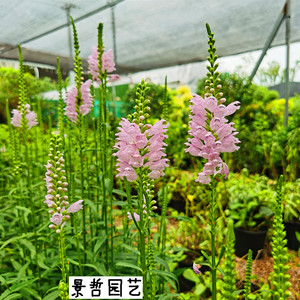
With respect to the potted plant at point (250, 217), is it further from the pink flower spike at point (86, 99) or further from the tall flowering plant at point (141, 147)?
the tall flowering plant at point (141, 147)

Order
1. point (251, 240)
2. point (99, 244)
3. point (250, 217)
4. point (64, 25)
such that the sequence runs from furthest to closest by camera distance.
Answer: point (64, 25) < point (250, 217) < point (251, 240) < point (99, 244)

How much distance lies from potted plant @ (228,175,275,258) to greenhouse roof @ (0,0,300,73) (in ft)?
9.96

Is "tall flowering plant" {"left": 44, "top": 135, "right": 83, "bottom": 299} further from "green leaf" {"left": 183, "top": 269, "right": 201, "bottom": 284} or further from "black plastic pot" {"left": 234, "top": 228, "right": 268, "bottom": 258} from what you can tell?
"black plastic pot" {"left": 234, "top": 228, "right": 268, "bottom": 258}

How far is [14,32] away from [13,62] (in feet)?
4.55

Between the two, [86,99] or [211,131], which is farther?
[86,99]

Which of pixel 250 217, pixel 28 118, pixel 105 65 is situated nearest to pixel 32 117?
pixel 28 118

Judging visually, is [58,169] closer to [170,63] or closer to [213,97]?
[213,97]

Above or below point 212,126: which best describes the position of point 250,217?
below

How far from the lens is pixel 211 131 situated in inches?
38.9

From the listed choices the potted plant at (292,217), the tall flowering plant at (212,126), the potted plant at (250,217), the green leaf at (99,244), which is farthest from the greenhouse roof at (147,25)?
the green leaf at (99,244)

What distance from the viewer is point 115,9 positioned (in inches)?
206

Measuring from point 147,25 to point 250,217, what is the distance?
15.7 ft

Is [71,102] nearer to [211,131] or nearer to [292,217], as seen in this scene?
[211,131]

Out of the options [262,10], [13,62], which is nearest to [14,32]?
[13,62]
